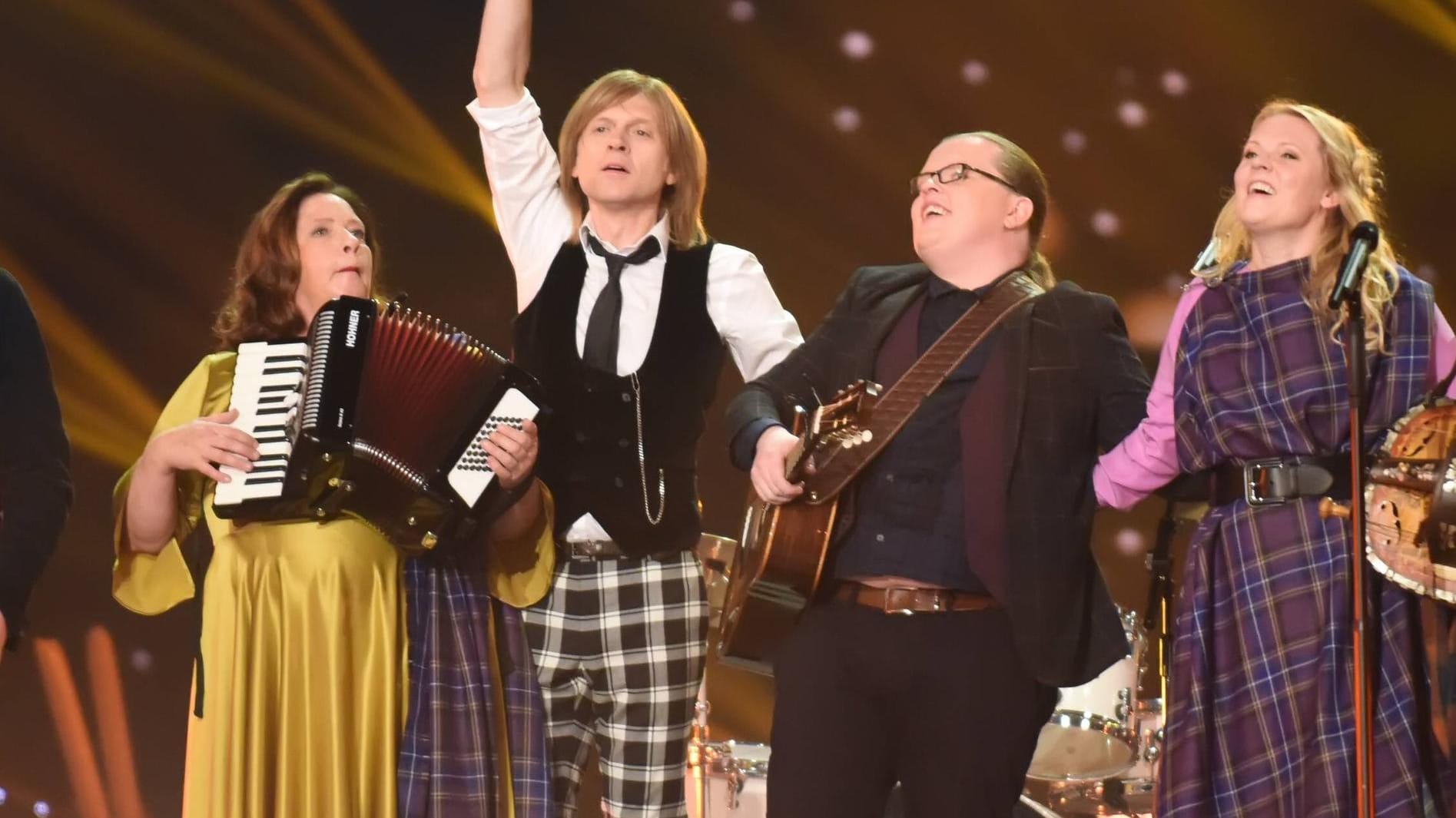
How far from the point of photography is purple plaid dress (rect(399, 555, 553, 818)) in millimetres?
3072

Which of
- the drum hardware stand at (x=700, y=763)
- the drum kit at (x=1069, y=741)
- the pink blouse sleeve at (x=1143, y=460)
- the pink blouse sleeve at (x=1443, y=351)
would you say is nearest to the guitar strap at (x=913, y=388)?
the pink blouse sleeve at (x=1143, y=460)

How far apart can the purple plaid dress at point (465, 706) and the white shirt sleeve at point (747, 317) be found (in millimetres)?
750

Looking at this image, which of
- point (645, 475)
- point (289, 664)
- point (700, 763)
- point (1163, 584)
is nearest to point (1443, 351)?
point (1163, 584)

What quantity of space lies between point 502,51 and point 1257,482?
1855mm

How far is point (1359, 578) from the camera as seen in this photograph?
2.54 metres

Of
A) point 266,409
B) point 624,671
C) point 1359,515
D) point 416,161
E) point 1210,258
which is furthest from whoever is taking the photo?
point 416,161

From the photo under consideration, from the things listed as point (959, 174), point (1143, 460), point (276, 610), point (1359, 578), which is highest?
point (959, 174)

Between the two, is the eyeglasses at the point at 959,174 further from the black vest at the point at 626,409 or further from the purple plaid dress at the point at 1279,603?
the black vest at the point at 626,409

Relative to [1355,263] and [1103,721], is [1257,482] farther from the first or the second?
[1103,721]

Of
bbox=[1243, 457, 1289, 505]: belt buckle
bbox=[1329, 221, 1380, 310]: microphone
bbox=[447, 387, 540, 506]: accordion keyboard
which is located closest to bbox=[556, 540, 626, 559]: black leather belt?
bbox=[447, 387, 540, 506]: accordion keyboard

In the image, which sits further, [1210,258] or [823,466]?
[1210,258]

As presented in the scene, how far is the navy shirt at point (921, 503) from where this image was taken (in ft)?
8.97

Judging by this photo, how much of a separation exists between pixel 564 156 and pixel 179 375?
2446mm

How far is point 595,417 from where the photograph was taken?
10.6ft
